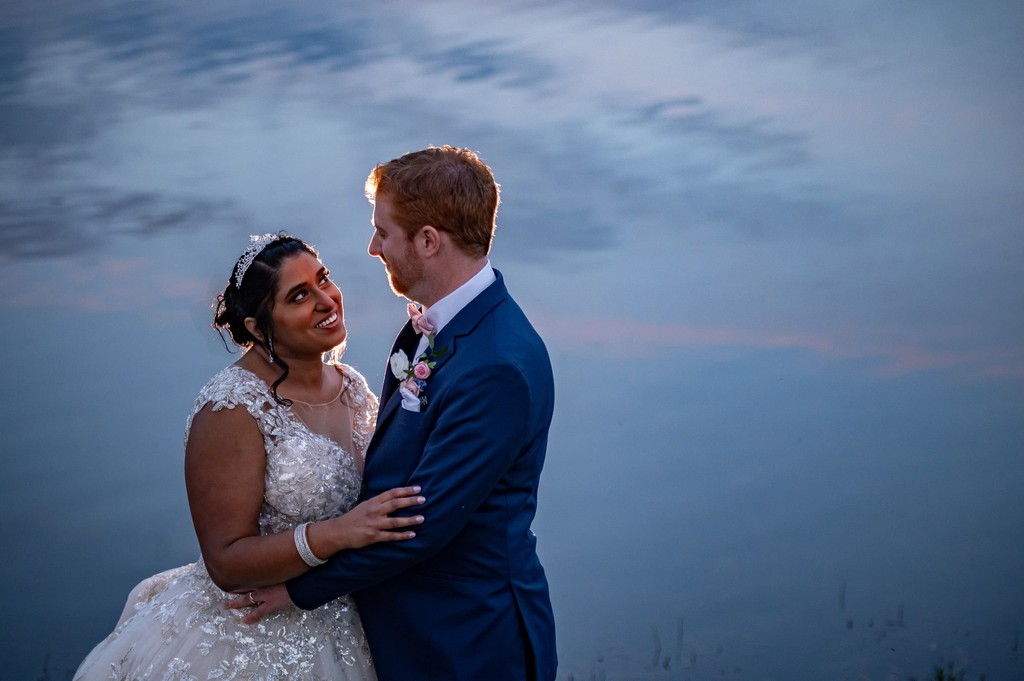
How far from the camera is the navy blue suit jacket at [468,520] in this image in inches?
90.3

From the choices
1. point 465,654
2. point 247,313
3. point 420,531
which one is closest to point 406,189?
point 247,313

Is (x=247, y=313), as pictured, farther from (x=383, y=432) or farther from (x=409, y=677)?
(x=409, y=677)

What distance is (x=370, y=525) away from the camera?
2330 millimetres

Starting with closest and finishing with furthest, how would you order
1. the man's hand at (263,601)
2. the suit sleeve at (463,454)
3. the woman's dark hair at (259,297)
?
the suit sleeve at (463,454)
the man's hand at (263,601)
the woman's dark hair at (259,297)

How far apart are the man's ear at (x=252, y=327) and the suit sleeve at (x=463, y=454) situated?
2.38 feet

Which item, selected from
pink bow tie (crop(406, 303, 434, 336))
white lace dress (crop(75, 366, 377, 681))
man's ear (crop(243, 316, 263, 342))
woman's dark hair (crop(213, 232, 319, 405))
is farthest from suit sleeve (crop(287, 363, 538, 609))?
man's ear (crop(243, 316, 263, 342))

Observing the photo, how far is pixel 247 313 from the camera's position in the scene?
2.77 metres

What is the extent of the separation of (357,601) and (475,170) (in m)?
1.28

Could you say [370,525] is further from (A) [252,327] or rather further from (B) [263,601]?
(A) [252,327]

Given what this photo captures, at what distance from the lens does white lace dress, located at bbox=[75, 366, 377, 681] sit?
2598 mm

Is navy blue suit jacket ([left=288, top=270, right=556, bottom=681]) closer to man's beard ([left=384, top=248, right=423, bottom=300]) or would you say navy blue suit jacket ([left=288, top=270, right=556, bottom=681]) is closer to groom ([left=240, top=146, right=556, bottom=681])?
groom ([left=240, top=146, right=556, bottom=681])

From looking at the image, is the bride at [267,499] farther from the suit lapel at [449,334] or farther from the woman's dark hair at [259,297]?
the suit lapel at [449,334]

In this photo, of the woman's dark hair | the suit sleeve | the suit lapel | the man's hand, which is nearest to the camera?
the suit sleeve

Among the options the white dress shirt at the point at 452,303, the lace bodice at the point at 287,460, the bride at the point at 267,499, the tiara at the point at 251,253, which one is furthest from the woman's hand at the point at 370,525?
the tiara at the point at 251,253
